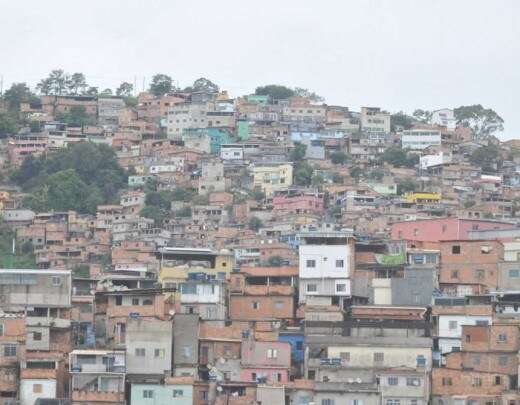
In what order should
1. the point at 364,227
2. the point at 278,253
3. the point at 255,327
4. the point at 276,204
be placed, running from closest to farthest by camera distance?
the point at 255,327, the point at 278,253, the point at 364,227, the point at 276,204

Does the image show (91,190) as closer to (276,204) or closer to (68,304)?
(276,204)

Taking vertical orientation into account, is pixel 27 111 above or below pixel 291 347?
above

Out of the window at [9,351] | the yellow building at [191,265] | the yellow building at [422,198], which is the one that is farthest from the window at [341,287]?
the yellow building at [422,198]

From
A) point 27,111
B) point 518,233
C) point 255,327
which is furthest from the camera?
point 27,111

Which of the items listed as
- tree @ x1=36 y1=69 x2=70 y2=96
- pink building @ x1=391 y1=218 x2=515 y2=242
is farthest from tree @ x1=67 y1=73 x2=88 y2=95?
pink building @ x1=391 y1=218 x2=515 y2=242

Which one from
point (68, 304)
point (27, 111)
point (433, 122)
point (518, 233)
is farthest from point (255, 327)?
point (433, 122)

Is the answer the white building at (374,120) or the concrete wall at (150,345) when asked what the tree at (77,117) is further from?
the concrete wall at (150,345)

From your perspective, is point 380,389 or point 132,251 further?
point 132,251
